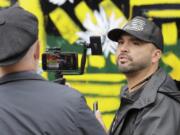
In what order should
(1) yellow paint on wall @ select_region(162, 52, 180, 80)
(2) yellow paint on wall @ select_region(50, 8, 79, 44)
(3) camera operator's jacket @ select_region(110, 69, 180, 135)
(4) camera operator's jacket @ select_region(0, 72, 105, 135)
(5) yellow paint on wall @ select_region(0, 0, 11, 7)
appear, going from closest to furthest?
1. (4) camera operator's jacket @ select_region(0, 72, 105, 135)
2. (3) camera operator's jacket @ select_region(110, 69, 180, 135)
3. (1) yellow paint on wall @ select_region(162, 52, 180, 80)
4. (2) yellow paint on wall @ select_region(50, 8, 79, 44)
5. (5) yellow paint on wall @ select_region(0, 0, 11, 7)

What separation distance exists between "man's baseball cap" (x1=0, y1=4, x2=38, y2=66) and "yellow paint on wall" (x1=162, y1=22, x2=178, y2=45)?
2.05m

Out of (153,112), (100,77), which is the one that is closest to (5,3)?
(100,77)

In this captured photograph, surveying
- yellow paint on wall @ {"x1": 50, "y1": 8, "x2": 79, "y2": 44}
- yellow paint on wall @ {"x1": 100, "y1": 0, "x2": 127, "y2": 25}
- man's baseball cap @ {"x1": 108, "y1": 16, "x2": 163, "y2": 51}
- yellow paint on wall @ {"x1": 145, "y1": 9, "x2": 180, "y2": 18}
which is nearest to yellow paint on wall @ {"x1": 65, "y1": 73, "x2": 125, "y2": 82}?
yellow paint on wall @ {"x1": 50, "y1": 8, "x2": 79, "y2": 44}

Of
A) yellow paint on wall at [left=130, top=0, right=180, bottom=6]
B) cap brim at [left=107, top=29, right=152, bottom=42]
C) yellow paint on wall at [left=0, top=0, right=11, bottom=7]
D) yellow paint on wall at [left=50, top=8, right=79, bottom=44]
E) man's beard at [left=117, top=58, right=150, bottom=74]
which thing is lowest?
man's beard at [left=117, top=58, right=150, bottom=74]

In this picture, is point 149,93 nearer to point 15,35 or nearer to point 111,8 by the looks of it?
point 15,35

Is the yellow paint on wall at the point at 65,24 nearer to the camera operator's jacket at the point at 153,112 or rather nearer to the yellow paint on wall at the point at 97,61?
the yellow paint on wall at the point at 97,61

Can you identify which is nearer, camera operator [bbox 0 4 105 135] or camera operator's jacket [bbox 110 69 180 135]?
camera operator [bbox 0 4 105 135]

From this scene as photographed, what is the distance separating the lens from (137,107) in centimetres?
275

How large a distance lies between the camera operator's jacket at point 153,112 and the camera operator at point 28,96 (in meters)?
0.79

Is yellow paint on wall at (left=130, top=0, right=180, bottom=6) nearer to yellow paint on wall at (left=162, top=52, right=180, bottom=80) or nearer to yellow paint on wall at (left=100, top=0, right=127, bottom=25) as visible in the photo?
yellow paint on wall at (left=100, top=0, right=127, bottom=25)

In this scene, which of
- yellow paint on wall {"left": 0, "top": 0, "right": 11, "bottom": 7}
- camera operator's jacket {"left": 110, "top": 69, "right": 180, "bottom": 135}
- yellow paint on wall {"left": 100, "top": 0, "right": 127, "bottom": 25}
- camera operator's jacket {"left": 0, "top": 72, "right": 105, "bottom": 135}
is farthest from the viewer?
yellow paint on wall {"left": 0, "top": 0, "right": 11, "bottom": 7}

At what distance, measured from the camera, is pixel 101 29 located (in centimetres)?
407

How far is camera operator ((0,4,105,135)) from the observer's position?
1.82m

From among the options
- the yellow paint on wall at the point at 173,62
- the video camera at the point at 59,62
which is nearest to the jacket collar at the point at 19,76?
the video camera at the point at 59,62
